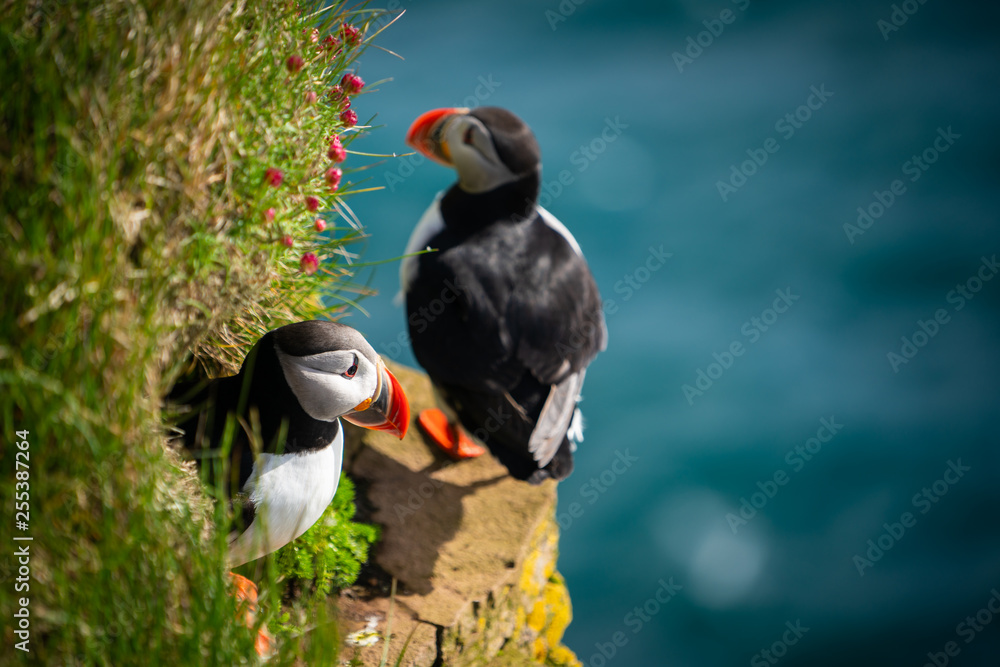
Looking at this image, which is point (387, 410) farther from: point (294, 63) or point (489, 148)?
point (489, 148)

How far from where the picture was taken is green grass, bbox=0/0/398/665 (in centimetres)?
94

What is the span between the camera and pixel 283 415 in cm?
149

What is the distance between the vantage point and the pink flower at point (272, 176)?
121 centimetres

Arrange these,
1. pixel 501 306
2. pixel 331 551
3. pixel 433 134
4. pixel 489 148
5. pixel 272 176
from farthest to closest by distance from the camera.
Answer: pixel 433 134
pixel 489 148
pixel 501 306
pixel 331 551
pixel 272 176

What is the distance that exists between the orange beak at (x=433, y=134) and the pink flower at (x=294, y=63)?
5.27ft

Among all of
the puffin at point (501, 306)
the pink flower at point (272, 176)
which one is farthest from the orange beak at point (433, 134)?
the pink flower at point (272, 176)

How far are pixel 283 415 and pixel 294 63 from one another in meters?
0.72

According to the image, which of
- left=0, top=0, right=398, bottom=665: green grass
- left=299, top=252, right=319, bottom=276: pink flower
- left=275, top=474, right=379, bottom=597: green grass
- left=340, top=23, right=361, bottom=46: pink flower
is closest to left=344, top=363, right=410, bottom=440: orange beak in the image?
left=299, top=252, right=319, bottom=276: pink flower

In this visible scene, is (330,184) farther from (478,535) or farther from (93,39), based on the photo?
(478,535)

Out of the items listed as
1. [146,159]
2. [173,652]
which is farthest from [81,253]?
[173,652]

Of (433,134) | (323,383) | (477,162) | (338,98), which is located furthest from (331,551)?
(433,134)

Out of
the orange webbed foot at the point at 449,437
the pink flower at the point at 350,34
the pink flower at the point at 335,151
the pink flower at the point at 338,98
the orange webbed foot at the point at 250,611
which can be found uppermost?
the pink flower at the point at 350,34

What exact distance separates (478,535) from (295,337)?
1.36 m

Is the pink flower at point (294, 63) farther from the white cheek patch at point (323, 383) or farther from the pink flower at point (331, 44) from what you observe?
the white cheek patch at point (323, 383)
